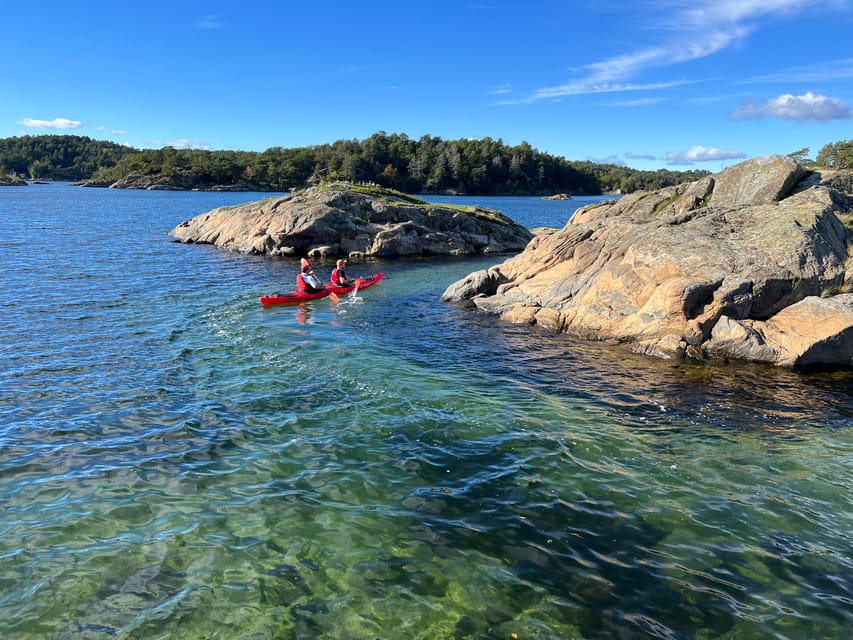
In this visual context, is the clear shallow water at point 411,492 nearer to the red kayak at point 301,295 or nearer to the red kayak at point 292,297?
the red kayak at point 292,297

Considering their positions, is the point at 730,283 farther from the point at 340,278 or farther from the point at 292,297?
the point at 340,278

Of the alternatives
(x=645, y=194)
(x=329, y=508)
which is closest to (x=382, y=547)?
(x=329, y=508)

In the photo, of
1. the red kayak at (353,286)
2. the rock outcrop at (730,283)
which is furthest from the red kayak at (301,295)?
the rock outcrop at (730,283)

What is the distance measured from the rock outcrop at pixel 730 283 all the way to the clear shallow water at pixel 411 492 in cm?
141

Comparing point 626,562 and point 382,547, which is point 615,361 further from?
point 382,547

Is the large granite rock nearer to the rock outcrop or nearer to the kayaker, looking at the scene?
the kayaker

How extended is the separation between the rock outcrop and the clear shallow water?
141 centimetres

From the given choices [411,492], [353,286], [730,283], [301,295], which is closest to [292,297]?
[301,295]

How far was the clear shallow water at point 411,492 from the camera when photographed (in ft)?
23.1

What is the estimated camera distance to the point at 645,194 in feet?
116

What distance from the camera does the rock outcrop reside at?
723 inches

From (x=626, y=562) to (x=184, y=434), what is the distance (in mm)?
9623

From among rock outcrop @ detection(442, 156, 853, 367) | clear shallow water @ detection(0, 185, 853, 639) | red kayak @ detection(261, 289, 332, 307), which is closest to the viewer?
clear shallow water @ detection(0, 185, 853, 639)

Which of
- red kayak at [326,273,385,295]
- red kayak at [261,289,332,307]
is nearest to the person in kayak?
red kayak at [261,289,332,307]
